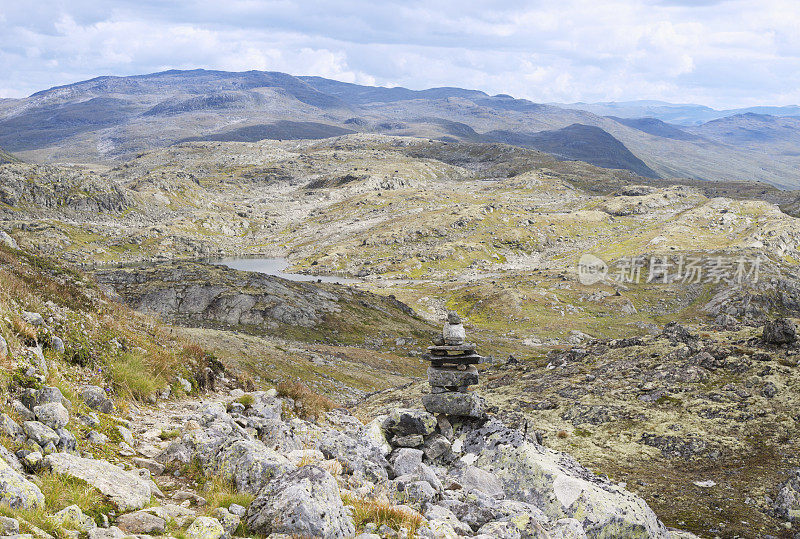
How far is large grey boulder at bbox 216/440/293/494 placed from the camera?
35.9ft

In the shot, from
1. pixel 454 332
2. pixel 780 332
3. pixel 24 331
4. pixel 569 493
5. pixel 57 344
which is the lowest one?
pixel 569 493

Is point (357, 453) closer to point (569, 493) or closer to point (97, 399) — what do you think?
point (569, 493)

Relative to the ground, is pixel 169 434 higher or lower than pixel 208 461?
lower

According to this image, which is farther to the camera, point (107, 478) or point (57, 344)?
point (57, 344)

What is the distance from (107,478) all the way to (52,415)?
233 centimetres

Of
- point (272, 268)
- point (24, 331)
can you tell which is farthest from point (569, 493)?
point (272, 268)

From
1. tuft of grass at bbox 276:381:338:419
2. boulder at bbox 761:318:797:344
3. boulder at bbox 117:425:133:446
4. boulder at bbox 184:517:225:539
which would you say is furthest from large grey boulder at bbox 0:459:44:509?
boulder at bbox 761:318:797:344

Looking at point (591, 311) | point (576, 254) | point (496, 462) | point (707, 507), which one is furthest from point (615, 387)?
point (576, 254)

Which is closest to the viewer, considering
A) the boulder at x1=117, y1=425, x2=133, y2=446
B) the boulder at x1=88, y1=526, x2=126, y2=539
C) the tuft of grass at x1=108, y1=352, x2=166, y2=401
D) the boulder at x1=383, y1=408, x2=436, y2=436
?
the boulder at x1=88, y1=526, x2=126, y2=539

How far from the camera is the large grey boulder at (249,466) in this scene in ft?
35.9

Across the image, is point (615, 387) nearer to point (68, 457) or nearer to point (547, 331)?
point (68, 457)

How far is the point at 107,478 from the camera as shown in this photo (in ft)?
31.4

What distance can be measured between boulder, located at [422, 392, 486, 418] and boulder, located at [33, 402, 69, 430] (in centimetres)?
1263

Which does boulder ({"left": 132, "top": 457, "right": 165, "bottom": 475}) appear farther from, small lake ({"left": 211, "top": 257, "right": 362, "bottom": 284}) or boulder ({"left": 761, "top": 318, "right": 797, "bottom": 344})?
small lake ({"left": 211, "top": 257, "right": 362, "bottom": 284})
